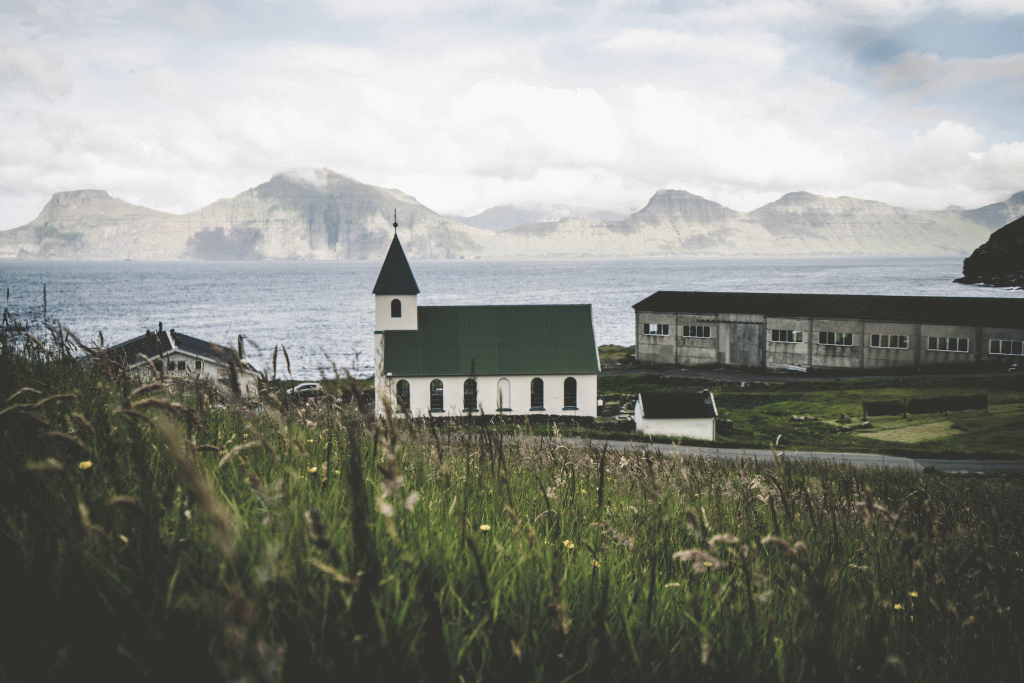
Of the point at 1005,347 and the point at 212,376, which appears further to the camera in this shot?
the point at 1005,347

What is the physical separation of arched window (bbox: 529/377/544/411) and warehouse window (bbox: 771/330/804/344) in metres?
29.0

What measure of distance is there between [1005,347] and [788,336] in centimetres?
1669

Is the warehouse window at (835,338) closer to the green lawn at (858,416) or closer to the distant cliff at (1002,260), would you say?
the green lawn at (858,416)

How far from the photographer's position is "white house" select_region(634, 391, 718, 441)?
38.0 metres

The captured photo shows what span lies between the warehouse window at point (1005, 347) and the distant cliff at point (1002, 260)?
389 feet

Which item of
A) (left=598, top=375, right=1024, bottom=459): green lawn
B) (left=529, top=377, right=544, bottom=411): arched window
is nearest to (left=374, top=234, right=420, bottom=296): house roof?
(left=529, top=377, right=544, bottom=411): arched window

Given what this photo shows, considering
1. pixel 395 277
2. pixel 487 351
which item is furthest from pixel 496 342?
pixel 395 277

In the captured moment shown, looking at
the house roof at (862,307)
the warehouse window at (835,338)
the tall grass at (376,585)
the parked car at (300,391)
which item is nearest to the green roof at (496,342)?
the house roof at (862,307)

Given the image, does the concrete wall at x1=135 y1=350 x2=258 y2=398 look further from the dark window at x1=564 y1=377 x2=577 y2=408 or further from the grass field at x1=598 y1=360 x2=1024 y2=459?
the dark window at x1=564 y1=377 x2=577 y2=408

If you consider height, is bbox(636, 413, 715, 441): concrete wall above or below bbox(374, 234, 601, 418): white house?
below

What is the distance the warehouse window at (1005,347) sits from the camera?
52906 mm

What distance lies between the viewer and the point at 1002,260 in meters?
157

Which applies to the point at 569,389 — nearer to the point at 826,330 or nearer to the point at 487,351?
the point at 487,351

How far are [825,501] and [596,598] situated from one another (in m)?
3.71
